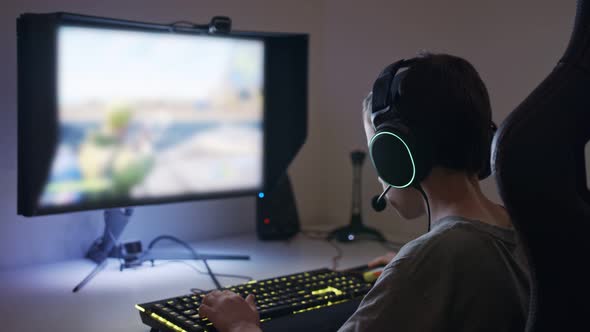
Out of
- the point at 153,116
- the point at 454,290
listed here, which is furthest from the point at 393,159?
the point at 153,116

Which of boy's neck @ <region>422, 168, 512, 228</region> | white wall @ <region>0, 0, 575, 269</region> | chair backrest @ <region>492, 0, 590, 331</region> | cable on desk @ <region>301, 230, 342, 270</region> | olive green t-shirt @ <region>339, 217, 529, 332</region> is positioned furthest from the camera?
cable on desk @ <region>301, 230, 342, 270</region>

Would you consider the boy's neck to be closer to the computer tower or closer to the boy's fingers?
the boy's fingers

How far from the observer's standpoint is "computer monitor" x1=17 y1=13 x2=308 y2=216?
142 cm

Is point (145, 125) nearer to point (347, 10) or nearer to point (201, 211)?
point (201, 211)

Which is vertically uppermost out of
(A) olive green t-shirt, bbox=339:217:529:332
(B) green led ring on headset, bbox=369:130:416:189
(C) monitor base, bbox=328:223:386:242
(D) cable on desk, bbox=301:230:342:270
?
(B) green led ring on headset, bbox=369:130:416:189

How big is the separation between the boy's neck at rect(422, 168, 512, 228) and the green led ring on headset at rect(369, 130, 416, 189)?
0.12ft

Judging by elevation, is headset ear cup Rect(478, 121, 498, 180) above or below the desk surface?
above

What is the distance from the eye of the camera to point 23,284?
1.50 meters

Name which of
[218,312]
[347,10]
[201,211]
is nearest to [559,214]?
[218,312]

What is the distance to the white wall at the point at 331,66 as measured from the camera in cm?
164

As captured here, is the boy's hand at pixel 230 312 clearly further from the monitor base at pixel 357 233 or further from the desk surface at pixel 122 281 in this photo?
the monitor base at pixel 357 233

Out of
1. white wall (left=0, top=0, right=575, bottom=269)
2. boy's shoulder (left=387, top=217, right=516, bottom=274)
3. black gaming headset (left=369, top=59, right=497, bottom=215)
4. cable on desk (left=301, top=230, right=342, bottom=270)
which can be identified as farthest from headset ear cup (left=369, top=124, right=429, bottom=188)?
white wall (left=0, top=0, right=575, bottom=269)

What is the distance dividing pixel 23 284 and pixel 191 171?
442 millimetres

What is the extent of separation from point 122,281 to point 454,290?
0.83 metres
